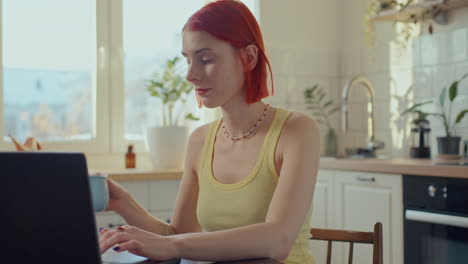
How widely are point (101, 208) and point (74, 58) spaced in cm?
215

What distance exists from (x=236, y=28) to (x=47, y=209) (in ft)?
2.71

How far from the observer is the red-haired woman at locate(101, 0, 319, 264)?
1277 mm

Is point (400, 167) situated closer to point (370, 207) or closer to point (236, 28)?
point (370, 207)

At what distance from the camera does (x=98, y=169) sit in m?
3.02

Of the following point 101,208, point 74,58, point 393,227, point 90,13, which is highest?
point 90,13

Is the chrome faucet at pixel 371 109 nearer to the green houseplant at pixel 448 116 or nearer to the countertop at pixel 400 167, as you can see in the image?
the green houseplant at pixel 448 116

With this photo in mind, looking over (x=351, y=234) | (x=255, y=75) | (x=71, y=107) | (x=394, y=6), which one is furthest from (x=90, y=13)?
(x=351, y=234)

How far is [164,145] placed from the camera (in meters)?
2.96

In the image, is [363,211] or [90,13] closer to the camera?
[363,211]

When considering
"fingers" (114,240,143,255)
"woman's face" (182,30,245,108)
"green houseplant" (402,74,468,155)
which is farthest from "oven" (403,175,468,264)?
"fingers" (114,240,143,255)

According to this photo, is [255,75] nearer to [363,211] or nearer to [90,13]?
[363,211]

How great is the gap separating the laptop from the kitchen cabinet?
75.9 inches

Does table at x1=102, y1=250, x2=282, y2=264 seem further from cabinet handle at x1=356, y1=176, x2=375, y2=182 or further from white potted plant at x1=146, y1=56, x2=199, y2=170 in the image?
white potted plant at x1=146, y1=56, x2=199, y2=170

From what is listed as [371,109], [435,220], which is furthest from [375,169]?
[371,109]
